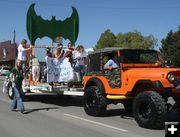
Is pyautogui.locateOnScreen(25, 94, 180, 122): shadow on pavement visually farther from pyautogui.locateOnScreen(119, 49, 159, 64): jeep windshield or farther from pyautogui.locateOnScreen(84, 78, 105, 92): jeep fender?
pyautogui.locateOnScreen(119, 49, 159, 64): jeep windshield

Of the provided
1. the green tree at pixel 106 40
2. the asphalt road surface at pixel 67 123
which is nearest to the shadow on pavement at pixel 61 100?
the asphalt road surface at pixel 67 123

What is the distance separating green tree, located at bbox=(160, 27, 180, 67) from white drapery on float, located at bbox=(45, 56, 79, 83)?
46674mm

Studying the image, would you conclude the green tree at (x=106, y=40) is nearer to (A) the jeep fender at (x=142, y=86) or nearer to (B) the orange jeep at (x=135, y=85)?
(B) the orange jeep at (x=135, y=85)

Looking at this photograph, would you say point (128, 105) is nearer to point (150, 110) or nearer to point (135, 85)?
point (135, 85)

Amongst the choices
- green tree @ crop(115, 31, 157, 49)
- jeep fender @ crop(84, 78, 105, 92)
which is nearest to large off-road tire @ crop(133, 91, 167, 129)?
jeep fender @ crop(84, 78, 105, 92)

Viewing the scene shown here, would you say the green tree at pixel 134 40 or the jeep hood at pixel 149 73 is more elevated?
the green tree at pixel 134 40

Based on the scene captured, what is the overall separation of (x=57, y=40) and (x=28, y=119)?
7698mm

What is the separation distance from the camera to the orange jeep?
33.7ft

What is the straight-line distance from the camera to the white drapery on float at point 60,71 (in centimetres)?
1534

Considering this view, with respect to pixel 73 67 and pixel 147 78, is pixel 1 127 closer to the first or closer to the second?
pixel 147 78

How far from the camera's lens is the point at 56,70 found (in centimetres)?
1549

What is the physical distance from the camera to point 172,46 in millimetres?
66562

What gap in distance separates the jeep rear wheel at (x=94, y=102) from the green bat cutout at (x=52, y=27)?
20.0ft

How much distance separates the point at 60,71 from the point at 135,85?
5034mm
